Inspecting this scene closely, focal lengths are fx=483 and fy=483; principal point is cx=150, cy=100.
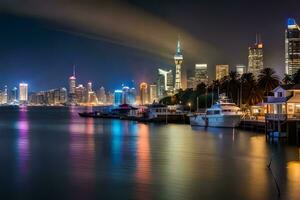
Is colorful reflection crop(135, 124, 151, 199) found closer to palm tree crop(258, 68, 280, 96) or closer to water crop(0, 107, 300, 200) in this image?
water crop(0, 107, 300, 200)

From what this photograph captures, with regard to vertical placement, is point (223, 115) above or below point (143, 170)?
above

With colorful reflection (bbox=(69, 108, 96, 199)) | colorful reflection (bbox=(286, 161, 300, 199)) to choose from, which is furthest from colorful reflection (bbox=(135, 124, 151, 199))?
colorful reflection (bbox=(286, 161, 300, 199))

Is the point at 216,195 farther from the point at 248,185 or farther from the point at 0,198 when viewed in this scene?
the point at 0,198

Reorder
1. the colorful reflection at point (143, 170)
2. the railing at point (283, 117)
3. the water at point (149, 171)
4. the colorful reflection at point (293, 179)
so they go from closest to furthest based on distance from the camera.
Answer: the colorful reflection at point (293, 179), the water at point (149, 171), the colorful reflection at point (143, 170), the railing at point (283, 117)

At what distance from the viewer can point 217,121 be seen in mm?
104062

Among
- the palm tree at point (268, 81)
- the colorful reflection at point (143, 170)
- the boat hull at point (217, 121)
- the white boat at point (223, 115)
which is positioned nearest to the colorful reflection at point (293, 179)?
the colorful reflection at point (143, 170)

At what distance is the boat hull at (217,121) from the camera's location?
326ft

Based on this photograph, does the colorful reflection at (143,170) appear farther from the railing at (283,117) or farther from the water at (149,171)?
the railing at (283,117)

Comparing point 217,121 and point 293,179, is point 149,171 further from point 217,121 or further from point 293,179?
point 217,121

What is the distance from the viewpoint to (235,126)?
9931cm

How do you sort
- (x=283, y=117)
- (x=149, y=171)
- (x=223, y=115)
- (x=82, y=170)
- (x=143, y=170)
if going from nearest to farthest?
1. (x=149, y=171)
2. (x=143, y=170)
3. (x=82, y=170)
4. (x=283, y=117)
5. (x=223, y=115)

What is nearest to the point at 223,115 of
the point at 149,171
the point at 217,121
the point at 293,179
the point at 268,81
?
the point at 217,121

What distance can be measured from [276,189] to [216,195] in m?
5.08

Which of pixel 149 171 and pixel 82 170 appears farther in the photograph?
pixel 82 170
